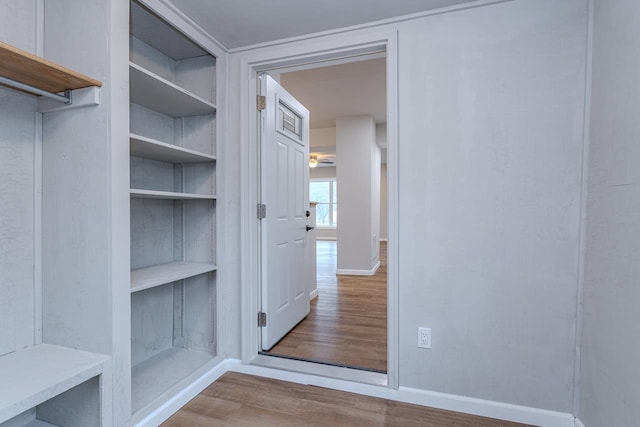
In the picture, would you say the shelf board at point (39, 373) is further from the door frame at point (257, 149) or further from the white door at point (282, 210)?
the white door at point (282, 210)

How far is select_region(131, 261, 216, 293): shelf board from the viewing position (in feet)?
5.28

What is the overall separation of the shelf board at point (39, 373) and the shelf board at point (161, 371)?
416 mm

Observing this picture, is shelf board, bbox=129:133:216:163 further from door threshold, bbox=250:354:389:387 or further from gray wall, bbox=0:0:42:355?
door threshold, bbox=250:354:389:387

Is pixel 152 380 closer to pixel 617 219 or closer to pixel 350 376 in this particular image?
pixel 350 376

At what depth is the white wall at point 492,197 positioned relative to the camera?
5.27 feet

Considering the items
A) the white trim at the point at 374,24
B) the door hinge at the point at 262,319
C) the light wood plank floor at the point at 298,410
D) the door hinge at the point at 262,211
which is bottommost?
the light wood plank floor at the point at 298,410

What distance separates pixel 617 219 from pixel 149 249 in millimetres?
2430

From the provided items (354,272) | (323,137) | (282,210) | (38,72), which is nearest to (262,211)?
(282,210)

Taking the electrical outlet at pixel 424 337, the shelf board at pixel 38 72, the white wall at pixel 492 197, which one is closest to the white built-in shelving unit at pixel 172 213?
the shelf board at pixel 38 72

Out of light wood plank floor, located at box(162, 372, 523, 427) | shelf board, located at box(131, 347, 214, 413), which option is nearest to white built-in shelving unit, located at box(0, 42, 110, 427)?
shelf board, located at box(131, 347, 214, 413)

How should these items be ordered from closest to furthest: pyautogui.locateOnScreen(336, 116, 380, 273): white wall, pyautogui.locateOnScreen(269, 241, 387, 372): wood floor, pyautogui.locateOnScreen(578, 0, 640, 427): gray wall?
pyautogui.locateOnScreen(578, 0, 640, 427): gray wall < pyautogui.locateOnScreen(269, 241, 387, 372): wood floor < pyautogui.locateOnScreen(336, 116, 380, 273): white wall

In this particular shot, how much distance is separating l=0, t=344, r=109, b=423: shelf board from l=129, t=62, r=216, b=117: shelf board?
1306 mm

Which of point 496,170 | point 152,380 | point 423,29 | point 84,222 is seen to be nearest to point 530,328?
point 496,170

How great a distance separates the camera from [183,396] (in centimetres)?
180
